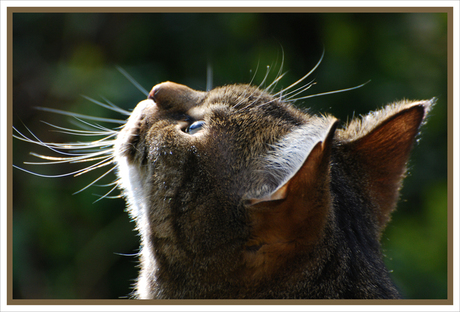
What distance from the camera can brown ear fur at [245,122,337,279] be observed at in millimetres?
1114

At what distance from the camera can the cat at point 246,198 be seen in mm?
1273

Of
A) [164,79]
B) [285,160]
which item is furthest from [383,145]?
[164,79]

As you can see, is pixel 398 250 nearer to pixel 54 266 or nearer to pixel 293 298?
pixel 293 298

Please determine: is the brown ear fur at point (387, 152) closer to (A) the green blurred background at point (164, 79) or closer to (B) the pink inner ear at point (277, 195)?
(B) the pink inner ear at point (277, 195)

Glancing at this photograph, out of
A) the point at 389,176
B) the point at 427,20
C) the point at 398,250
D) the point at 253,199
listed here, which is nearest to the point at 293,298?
the point at 253,199

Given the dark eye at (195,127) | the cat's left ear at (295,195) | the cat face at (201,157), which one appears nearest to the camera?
the cat's left ear at (295,195)

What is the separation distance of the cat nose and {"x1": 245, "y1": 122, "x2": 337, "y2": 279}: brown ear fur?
21.8 inches

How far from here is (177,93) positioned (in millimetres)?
1650

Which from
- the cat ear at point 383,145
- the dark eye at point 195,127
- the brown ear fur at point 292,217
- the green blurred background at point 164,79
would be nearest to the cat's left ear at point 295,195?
the brown ear fur at point 292,217

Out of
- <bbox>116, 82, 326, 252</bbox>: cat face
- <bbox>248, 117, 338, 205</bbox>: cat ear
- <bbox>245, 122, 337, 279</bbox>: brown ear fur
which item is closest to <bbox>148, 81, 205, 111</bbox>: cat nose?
<bbox>116, 82, 326, 252</bbox>: cat face

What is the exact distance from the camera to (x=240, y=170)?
54.6 inches

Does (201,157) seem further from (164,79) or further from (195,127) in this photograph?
(164,79)

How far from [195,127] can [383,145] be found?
2.60ft

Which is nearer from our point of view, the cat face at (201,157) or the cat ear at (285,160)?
the cat ear at (285,160)
